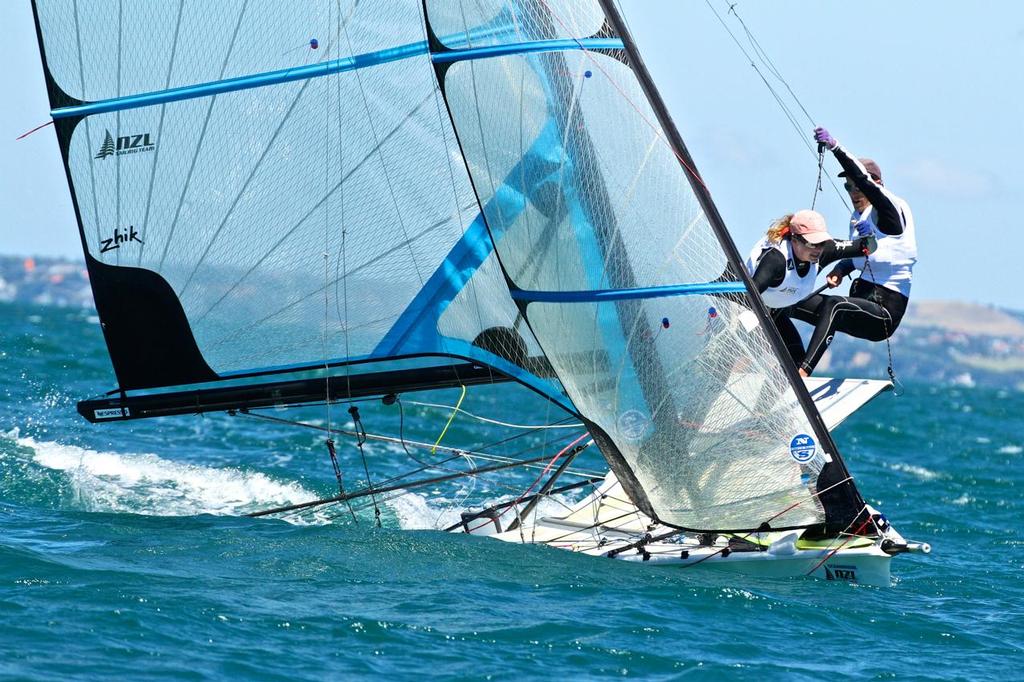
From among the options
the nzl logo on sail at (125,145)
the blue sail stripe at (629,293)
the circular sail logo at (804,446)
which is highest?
the nzl logo on sail at (125,145)

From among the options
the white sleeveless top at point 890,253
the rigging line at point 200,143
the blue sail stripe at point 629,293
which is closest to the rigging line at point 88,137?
the rigging line at point 200,143

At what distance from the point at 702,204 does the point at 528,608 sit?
242 cm

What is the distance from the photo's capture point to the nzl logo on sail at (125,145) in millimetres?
8656

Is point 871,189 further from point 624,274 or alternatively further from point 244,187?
point 244,187

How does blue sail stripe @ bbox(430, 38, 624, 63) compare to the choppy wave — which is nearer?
blue sail stripe @ bbox(430, 38, 624, 63)

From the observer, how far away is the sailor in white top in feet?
27.9

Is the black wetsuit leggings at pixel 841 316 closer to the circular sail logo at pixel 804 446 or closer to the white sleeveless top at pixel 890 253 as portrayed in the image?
the white sleeveless top at pixel 890 253

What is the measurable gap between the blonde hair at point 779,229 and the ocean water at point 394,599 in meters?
2.16

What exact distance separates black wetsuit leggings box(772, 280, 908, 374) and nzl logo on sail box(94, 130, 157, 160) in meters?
4.17

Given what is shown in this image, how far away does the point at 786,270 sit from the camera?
8.59 meters

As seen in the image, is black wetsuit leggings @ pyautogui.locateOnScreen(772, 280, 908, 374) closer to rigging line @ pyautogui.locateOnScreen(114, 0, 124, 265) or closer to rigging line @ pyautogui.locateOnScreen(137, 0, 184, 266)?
rigging line @ pyautogui.locateOnScreen(137, 0, 184, 266)

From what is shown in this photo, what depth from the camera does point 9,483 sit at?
10195 millimetres

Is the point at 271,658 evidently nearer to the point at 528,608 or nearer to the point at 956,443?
the point at 528,608

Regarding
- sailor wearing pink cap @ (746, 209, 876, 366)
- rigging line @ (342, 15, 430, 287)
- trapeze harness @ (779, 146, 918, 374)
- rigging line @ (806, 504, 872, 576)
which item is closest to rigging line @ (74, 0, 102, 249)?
rigging line @ (342, 15, 430, 287)
